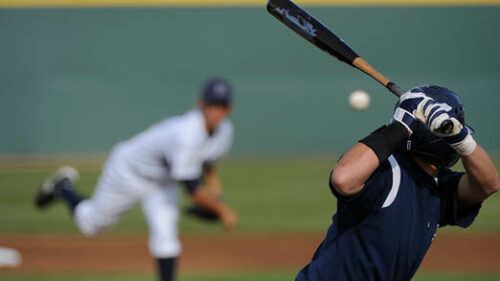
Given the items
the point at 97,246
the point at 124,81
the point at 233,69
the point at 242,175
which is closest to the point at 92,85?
the point at 124,81

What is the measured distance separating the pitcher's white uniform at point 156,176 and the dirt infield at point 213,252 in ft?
3.41

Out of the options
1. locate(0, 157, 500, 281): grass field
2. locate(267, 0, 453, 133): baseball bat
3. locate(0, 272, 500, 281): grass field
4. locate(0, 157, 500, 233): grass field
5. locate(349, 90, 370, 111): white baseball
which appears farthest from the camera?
locate(0, 157, 500, 233): grass field

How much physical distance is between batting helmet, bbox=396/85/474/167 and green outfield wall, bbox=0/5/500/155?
1283cm

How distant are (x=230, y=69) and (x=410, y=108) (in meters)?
13.7

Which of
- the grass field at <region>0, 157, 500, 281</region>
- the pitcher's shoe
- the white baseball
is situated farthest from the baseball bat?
the pitcher's shoe

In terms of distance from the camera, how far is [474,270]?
23.8ft

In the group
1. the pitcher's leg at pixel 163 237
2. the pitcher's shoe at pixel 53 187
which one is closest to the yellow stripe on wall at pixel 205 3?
the pitcher's shoe at pixel 53 187

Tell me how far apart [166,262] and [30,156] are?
35.5 ft

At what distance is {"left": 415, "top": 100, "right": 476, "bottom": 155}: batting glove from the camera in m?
2.71

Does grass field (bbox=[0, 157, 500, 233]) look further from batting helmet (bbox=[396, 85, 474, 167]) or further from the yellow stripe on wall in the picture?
batting helmet (bbox=[396, 85, 474, 167])

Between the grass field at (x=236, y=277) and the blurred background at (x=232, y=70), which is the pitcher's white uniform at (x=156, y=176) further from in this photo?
the blurred background at (x=232, y=70)

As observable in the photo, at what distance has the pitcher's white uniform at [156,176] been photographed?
604 centimetres

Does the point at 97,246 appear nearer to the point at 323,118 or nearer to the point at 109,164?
the point at 109,164

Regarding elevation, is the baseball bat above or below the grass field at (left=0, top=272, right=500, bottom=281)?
above
